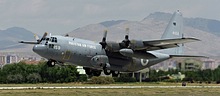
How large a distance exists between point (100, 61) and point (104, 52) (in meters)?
2.58

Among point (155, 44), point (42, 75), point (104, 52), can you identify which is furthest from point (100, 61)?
point (42, 75)

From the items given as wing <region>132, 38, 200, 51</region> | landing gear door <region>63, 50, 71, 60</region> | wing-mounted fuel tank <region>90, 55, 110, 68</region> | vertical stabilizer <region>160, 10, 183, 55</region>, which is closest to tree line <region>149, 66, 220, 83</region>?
vertical stabilizer <region>160, 10, 183, 55</region>

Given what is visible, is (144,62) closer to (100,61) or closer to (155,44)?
(155,44)

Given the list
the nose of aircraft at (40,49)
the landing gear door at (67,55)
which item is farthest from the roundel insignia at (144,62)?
the nose of aircraft at (40,49)

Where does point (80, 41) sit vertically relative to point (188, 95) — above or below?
above

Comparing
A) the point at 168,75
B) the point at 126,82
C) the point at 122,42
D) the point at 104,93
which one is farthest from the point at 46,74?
the point at 122,42

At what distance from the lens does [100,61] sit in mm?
67188

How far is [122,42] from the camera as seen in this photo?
232 ft

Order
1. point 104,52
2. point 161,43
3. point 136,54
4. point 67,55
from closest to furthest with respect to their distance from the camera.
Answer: point 67,55 < point 161,43 < point 104,52 < point 136,54

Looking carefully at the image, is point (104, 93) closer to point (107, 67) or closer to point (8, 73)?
point (107, 67)

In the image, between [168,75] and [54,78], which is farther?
[168,75]

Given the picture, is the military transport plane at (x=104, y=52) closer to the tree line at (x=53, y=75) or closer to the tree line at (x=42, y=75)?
the tree line at (x=53, y=75)

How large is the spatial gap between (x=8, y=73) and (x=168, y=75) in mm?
43177

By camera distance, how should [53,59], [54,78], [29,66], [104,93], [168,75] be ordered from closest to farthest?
[53,59] → [104,93] → [54,78] → [29,66] → [168,75]
